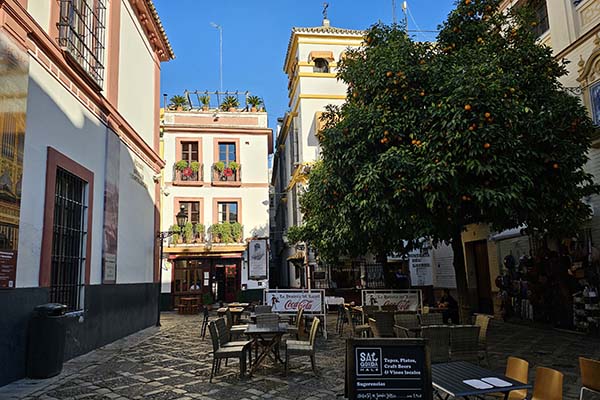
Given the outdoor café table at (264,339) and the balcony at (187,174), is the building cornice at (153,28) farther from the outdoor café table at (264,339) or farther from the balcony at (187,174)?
the outdoor café table at (264,339)

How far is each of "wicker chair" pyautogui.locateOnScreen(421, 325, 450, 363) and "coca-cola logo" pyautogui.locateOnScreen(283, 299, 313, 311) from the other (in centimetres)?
535

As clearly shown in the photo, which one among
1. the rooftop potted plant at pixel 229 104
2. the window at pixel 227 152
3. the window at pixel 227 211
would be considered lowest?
the window at pixel 227 211

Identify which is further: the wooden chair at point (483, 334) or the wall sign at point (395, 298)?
the wall sign at point (395, 298)

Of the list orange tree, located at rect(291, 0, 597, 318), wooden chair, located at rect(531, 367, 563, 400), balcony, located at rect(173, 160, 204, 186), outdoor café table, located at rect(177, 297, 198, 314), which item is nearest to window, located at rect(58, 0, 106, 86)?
orange tree, located at rect(291, 0, 597, 318)

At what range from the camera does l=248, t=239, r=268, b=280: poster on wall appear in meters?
18.7

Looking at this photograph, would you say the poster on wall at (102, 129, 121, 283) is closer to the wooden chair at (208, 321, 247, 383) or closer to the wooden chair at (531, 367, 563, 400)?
the wooden chair at (208, 321, 247, 383)

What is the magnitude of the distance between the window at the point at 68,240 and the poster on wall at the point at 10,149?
5.23ft

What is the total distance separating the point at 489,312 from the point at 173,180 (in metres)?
15.5

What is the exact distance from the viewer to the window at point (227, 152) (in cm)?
2402

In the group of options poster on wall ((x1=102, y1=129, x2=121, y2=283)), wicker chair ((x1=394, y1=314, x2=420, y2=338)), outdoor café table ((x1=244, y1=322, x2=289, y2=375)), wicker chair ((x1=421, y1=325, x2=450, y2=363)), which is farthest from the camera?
poster on wall ((x1=102, y1=129, x2=121, y2=283))

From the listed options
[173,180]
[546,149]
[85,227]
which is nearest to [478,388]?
[546,149]

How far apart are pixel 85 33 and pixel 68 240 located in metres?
4.48

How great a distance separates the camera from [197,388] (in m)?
6.55

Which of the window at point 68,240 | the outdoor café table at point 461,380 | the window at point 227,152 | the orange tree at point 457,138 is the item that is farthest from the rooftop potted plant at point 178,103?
the outdoor café table at point 461,380
